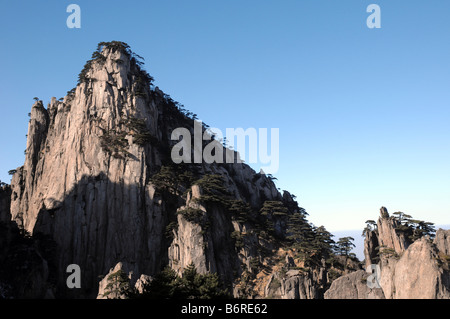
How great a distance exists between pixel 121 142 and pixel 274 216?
40528 millimetres

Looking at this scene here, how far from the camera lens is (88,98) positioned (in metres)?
85.2

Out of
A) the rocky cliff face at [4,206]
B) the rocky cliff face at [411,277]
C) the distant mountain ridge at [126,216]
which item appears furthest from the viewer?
the distant mountain ridge at [126,216]

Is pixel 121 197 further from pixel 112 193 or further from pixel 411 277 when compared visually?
pixel 411 277

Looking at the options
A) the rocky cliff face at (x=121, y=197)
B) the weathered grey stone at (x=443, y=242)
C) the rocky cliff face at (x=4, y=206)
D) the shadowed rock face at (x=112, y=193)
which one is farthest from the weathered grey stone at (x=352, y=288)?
the rocky cliff face at (x=4, y=206)

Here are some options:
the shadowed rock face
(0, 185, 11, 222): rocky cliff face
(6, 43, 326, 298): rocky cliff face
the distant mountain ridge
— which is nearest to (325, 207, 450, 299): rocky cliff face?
the distant mountain ridge

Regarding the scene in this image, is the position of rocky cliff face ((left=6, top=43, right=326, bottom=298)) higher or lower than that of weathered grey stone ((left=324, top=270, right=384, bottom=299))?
higher

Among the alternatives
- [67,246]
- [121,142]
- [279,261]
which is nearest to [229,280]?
[279,261]

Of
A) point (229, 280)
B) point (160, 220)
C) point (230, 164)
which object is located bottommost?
point (229, 280)

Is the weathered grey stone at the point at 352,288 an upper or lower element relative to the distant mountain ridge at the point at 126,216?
lower

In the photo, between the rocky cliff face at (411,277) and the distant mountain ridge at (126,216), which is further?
the distant mountain ridge at (126,216)

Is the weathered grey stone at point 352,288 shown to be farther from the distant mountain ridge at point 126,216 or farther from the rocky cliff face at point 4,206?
the rocky cliff face at point 4,206

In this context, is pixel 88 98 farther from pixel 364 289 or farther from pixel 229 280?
pixel 364 289

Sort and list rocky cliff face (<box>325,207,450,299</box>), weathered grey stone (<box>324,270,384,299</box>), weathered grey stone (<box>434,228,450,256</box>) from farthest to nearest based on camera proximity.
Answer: weathered grey stone (<box>324,270,384,299</box>)
weathered grey stone (<box>434,228,450,256</box>)
rocky cliff face (<box>325,207,450,299</box>)

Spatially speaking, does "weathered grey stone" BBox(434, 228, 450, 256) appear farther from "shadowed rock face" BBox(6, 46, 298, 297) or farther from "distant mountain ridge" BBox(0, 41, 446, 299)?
"shadowed rock face" BBox(6, 46, 298, 297)
